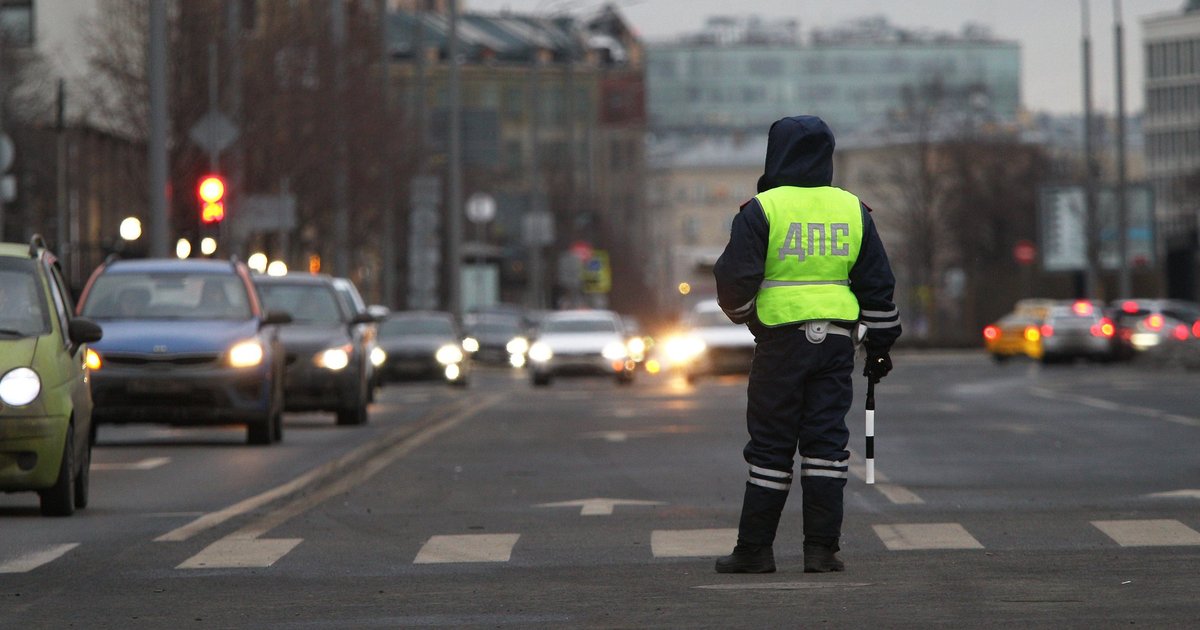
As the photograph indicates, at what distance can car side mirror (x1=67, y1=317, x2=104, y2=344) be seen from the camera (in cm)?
1560

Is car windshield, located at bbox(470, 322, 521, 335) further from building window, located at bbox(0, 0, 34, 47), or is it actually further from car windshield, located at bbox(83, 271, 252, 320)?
car windshield, located at bbox(83, 271, 252, 320)

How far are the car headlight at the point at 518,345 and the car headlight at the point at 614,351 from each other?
2054cm

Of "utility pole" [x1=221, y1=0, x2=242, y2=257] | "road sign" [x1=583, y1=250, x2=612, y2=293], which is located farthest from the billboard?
"utility pole" [x1=221, y1=0, x2=242, y2=257]

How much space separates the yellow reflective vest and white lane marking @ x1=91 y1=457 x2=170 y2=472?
1010 centimetres

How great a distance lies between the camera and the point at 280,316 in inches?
941

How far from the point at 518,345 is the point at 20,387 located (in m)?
52.0

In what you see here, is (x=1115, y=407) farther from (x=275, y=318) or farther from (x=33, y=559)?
(x=33, y=559)

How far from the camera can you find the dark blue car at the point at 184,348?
73.9ft

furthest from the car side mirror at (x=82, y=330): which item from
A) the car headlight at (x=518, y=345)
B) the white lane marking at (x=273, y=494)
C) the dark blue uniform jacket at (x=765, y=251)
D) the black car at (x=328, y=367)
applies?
the car headlight at (x=518, y=345)

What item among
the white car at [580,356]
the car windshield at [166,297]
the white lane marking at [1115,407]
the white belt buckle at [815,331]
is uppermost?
the car windshield at [166,297]

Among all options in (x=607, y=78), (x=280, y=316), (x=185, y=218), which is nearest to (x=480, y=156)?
(x=185, y=218)

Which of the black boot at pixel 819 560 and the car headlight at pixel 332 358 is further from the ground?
the car headlight at pixel 332 358

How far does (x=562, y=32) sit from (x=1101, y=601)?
498ft

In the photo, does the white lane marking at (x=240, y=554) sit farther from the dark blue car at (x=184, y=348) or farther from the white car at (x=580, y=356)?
the white car at (x=580, y=356)
